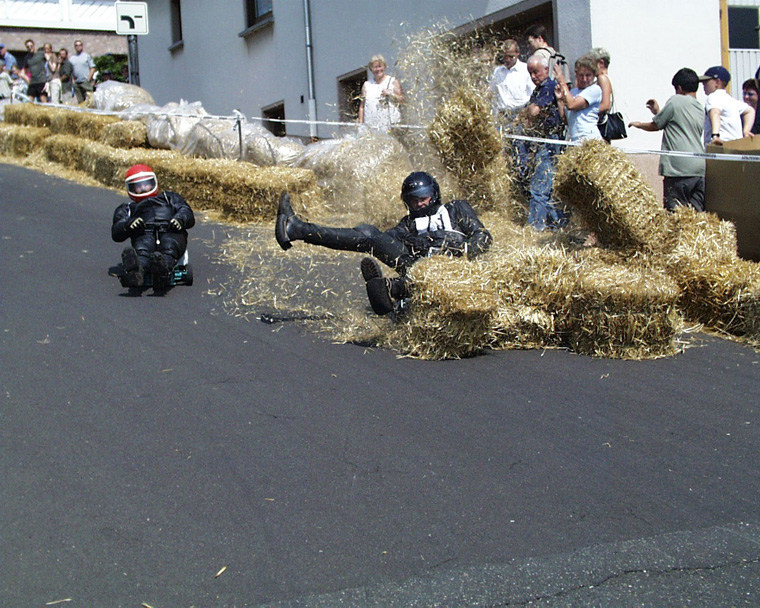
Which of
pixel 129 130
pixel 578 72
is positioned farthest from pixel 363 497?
pixel 129 130

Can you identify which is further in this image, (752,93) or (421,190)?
(752,93)

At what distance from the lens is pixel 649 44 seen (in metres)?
10.0

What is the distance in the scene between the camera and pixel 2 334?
250 inches

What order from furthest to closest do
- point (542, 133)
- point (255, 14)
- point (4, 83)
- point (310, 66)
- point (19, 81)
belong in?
point (19, 81)
point (4, 83)
point (255, 14)
point (310, 66)
point (542, 133)

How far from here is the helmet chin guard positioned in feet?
27.6

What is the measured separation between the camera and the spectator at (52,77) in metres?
20.8

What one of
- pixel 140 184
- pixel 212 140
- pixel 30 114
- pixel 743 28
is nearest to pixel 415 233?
pixel 140 184

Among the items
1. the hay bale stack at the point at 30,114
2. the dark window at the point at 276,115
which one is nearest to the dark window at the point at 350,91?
the dark window at the point at 276,115

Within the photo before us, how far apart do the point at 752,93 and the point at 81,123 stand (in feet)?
37.2

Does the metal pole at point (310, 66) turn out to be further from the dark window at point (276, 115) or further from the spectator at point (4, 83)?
the spectator at point (4, 83)

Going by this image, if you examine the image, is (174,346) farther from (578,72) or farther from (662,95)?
(662,95)

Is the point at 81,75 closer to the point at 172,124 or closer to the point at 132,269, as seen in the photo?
the point at 172,124

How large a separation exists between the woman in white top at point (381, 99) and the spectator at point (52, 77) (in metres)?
12.1

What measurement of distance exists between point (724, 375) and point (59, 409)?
13.0 feet
